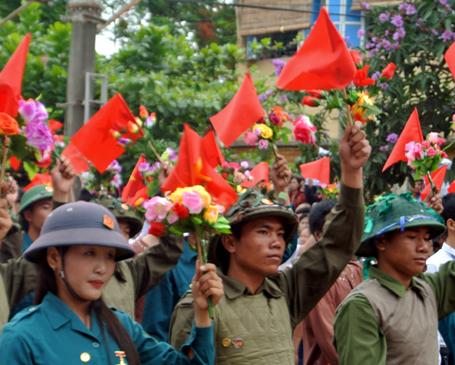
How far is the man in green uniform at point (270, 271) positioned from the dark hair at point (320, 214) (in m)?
1.95

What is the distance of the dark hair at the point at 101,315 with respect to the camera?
8.95ft

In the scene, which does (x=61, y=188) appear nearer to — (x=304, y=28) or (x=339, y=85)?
(x=339, y=85)

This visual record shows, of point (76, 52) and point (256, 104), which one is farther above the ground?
point (76, 52)

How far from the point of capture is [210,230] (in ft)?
10.1

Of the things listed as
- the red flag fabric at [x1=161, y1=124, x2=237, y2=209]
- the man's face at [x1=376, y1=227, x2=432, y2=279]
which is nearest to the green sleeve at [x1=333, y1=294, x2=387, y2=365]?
the man's face at [x1=376, y1=227, x2=432, y2=279]

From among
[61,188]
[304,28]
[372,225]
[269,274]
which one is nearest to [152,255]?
[61,188]

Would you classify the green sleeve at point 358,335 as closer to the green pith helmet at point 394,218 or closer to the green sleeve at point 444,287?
the green pith helmet at point 394,218

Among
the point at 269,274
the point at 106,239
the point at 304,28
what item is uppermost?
the point at 304,28

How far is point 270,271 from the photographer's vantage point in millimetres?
3574

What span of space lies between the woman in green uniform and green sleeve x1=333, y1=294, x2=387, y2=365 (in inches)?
34.8

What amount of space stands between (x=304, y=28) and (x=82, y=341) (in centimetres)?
1447

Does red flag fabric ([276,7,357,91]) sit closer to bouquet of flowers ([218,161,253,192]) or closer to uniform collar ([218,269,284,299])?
uniform collar ([218,269,284,299])

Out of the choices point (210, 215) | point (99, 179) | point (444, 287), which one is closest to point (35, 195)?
point (99, 179)

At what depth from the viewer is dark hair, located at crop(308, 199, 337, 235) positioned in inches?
228
